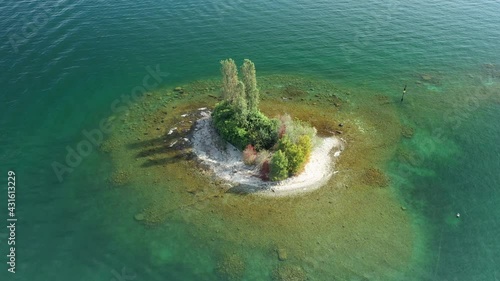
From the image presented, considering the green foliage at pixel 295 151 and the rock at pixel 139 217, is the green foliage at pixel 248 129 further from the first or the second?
the rock at pixel 139 217

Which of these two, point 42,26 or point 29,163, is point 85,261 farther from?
point 42,26

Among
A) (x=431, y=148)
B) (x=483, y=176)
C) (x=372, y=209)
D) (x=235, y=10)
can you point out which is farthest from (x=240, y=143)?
(x=235, y=10)

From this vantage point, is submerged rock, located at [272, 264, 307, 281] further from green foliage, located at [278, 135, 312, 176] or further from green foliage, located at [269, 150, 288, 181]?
green foliage, located at [278, 135, 312, 176]

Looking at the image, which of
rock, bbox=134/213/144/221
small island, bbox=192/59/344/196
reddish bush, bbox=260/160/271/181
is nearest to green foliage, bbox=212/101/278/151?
small island, bbox=192/59/344/196

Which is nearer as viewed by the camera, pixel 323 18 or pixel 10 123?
pixel 10 123

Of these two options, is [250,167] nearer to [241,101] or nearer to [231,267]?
[241,101]
